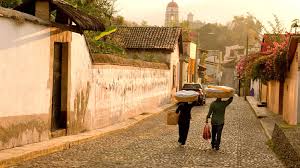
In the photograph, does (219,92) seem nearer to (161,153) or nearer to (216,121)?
(216,121)

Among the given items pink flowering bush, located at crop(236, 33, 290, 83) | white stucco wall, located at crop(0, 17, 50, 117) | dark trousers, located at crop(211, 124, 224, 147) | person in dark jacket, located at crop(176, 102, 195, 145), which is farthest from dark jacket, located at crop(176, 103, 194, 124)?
pink flowering bush, located at crop(236, 33, 290, 83)

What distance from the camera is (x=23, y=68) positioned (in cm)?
1077

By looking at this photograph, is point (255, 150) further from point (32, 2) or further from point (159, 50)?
point (159, 50)

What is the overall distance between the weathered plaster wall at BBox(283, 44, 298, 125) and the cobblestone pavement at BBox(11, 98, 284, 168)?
1860 mm

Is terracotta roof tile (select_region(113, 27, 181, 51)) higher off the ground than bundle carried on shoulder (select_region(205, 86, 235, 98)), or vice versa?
terracotta roof tile (select_region(113, 27, 181, 51))

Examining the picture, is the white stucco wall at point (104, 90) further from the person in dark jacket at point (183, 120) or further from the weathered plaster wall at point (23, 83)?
the person in dark jacket at point (183, 120)

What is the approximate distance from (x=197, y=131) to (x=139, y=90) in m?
7.39

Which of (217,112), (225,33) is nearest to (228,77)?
(225,33)

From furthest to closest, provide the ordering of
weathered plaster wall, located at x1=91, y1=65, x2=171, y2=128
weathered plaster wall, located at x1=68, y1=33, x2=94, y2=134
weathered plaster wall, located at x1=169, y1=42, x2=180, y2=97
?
weathered plaster wall, located at x1=169, y1=42, x2=180, y2=97, weathered plaster wall, located at x1=91, y1=65, x2=171, y2=128, weathered plaster wall, located at x1=68, y1=33, x2=94, y2=134

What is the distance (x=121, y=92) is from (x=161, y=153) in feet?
28.7

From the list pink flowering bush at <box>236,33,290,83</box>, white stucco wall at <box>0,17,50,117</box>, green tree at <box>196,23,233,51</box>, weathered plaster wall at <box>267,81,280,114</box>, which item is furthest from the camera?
green tree at <box>196,23,233,51</box>

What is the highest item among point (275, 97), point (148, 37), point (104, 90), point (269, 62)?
point (148, 37)

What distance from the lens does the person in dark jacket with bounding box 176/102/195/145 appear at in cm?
1264

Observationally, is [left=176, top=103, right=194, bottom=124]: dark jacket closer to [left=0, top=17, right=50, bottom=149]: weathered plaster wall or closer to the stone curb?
the stone curb
